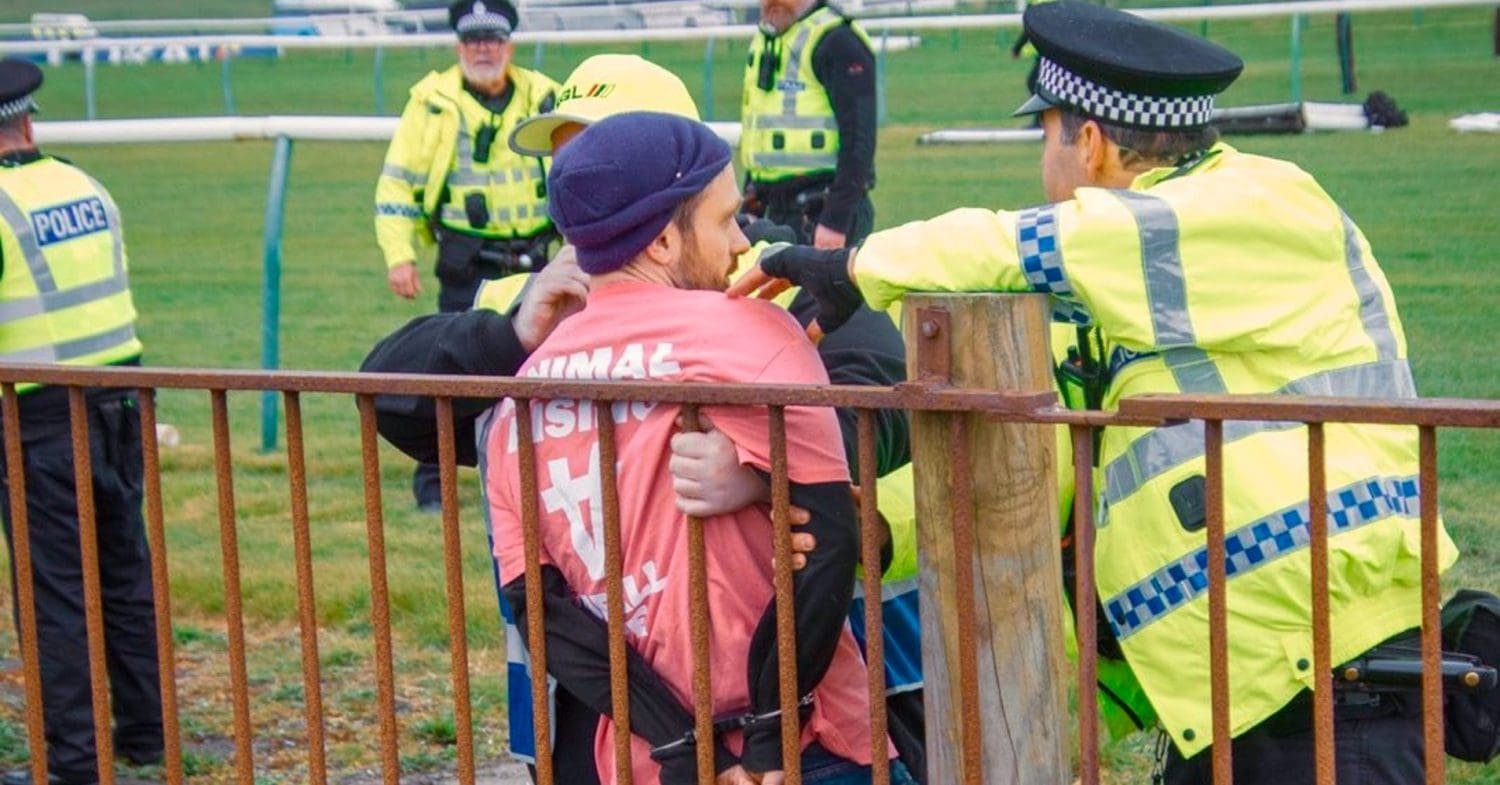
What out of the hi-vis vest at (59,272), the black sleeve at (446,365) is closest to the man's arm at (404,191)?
the hi-vis vest at (59,272)

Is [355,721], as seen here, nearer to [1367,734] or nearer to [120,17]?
[1367,734]

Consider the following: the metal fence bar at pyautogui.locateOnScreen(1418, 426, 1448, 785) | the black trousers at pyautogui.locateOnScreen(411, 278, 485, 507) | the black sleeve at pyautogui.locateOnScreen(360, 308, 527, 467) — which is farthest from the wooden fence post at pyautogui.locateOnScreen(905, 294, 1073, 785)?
the black trousers at pyautogui.locateOnScreen(411, 278, 485, 507)

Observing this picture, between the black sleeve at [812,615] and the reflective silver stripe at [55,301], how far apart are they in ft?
11.2

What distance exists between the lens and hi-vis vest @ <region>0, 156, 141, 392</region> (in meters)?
5.68

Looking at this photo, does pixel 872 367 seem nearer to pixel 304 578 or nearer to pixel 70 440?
pixel 304 578

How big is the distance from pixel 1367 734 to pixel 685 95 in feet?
5.25

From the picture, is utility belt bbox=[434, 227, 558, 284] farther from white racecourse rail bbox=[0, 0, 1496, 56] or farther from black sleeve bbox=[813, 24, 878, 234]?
white racecourse rail bbox=[0, 0, 1496, 56]

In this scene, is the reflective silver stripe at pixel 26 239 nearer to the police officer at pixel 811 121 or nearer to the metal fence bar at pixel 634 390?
the metal fence bar at pixel 634 390

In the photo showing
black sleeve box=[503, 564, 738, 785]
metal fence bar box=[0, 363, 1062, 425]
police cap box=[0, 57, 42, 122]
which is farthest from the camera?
police cap box=[0, 57, 42, 122]

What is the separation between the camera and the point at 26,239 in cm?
568

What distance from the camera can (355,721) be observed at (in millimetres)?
5977

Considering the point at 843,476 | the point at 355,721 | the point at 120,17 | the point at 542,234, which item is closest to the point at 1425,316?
the point at 542,234

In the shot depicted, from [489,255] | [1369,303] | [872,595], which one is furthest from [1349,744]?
[489,255]

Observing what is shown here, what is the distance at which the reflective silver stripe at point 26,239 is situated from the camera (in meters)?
5.66
